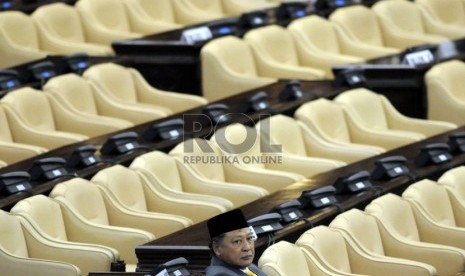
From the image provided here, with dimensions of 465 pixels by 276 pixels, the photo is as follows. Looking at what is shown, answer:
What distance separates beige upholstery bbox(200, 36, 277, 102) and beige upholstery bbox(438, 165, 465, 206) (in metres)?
2.25

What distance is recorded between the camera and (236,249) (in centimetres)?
582

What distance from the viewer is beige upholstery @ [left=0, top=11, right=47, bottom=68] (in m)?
10.0

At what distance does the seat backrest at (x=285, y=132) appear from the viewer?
876 cm

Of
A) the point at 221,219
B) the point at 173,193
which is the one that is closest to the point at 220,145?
the point at 173,193

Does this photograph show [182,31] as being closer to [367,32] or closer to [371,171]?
[367,32]

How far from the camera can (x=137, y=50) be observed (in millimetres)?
10297

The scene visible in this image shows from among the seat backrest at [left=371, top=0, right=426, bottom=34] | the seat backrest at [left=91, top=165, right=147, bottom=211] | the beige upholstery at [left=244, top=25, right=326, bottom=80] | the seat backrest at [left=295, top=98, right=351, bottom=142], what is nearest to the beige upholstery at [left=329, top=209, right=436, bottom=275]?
the seat backrest at [left=91, top=165, right=147, bottom=211]

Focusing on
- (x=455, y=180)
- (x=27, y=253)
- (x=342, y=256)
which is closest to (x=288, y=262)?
(x=342, y=256)

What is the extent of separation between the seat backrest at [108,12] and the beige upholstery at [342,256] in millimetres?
4283

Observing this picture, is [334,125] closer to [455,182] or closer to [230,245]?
[455,182]

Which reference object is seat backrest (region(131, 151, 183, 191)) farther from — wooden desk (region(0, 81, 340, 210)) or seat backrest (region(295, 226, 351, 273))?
seat backrest (region(295, 226, 351, 273))

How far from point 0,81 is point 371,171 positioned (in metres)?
2.50

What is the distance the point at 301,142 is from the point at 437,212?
4.68 ft

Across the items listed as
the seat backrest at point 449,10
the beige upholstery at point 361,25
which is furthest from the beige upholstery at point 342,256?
the seat backrest at point 449,10
